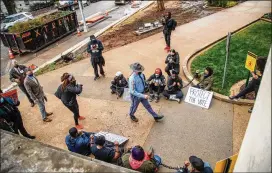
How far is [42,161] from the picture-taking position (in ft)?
10.4

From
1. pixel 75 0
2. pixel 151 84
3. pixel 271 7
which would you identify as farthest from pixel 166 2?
pixel 151 84

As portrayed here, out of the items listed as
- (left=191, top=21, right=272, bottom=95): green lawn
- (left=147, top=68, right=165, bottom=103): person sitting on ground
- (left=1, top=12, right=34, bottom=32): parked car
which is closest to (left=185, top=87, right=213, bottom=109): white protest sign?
(left=191, top=21, right=272, bottom=95): green lawn

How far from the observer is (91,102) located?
27.6 feet

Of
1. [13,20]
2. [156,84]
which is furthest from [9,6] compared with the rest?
[156,84]

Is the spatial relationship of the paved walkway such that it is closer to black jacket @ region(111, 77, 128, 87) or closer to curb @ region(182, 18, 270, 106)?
curb @ region(182, 18, 270, 106)

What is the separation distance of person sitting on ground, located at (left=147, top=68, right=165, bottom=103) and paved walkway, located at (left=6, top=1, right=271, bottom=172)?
0.32 m

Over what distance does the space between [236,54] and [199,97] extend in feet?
13.2

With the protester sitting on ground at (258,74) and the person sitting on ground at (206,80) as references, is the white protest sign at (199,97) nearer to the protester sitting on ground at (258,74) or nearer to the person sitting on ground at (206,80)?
the person sitting on ground at (206,80)

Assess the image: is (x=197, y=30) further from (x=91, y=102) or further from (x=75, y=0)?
(x=75, y=0)

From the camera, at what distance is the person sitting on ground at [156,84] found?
771 centimetres

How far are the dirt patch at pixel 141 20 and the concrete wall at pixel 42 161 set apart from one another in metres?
9.89

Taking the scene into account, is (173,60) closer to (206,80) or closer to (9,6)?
(206,80)

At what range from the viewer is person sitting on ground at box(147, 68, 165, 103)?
25.3 ft

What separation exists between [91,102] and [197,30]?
8517mm
